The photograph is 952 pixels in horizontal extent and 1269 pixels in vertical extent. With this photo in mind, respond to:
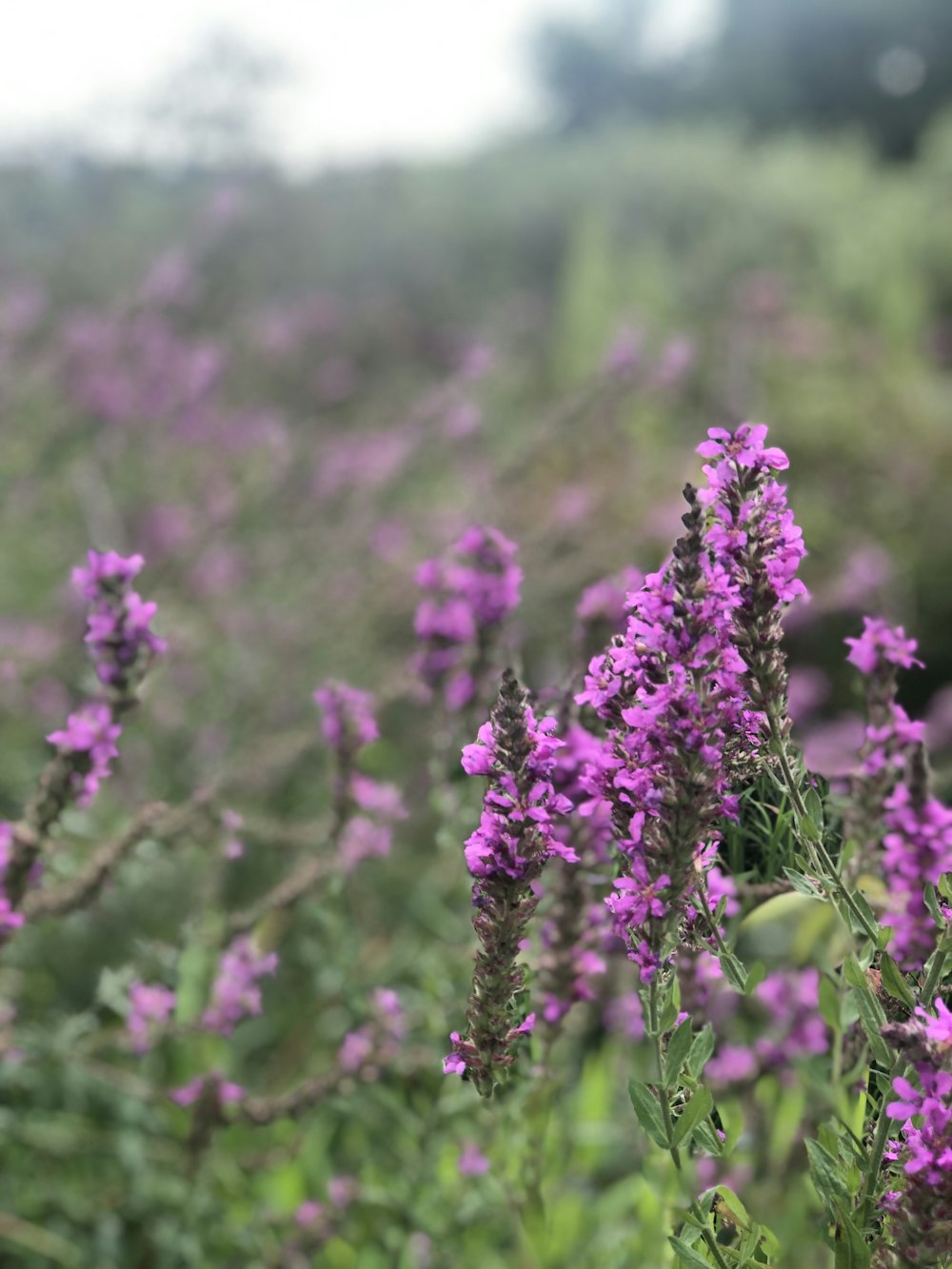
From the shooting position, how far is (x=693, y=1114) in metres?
1.08

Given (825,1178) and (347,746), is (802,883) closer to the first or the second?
(825,1178)

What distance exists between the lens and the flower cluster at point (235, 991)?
2.00m

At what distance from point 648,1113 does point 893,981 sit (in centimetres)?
27

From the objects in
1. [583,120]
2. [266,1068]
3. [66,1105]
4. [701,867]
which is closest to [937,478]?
[266,1068]

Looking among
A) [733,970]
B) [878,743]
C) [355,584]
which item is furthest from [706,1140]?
[355,584]

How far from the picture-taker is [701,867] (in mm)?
1067

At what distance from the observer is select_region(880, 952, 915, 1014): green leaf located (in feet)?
3.41

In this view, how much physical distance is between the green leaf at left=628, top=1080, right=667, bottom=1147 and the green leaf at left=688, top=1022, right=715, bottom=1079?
0.07m

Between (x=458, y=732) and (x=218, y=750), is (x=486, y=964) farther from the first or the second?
(x=218, y=750)

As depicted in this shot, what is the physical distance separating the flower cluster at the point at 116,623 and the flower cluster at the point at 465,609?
509 mm

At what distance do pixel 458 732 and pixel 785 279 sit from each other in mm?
9616

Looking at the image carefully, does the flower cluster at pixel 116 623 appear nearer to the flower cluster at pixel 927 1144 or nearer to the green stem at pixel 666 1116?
the green stem at pixel 666 1116

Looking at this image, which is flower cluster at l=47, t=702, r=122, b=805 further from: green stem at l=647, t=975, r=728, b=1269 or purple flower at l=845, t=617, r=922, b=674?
purple flower at l=845, t=617, r=922, b=674

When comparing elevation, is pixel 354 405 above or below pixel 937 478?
above
